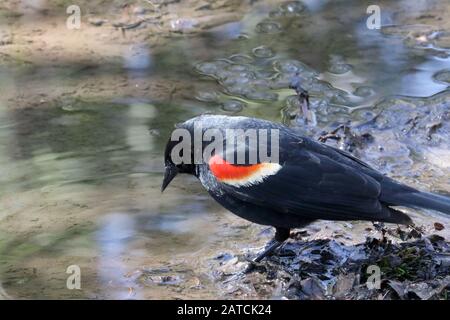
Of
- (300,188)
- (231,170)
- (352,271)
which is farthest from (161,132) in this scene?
(352,271)

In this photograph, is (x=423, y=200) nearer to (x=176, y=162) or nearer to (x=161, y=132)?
(x=176, y=162)

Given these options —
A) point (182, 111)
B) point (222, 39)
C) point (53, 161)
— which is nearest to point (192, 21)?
point (222, 39)

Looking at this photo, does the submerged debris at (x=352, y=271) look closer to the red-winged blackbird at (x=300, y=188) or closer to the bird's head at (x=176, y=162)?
the red-winged blackbird at (x=300, y=188)

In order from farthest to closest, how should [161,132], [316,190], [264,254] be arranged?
[161,132]
[264,254]
[316,190]

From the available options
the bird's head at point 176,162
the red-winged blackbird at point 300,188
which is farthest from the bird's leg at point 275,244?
the bird's head at point 176,162

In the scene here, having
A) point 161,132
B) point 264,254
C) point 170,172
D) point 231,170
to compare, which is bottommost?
point 264,254

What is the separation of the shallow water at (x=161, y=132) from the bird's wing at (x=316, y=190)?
1.98 ft

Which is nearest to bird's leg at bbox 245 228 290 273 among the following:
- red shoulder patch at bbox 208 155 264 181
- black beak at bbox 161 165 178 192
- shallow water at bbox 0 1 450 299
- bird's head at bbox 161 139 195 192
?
shallow water at bbox 0 1 450 299

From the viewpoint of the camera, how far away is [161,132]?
25.1 feet

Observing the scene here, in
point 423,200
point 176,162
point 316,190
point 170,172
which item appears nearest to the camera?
point 423,200

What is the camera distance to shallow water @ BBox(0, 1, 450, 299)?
5.84 metres

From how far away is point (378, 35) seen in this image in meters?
9.42

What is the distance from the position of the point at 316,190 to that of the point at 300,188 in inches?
4.0

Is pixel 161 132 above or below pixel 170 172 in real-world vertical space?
below
